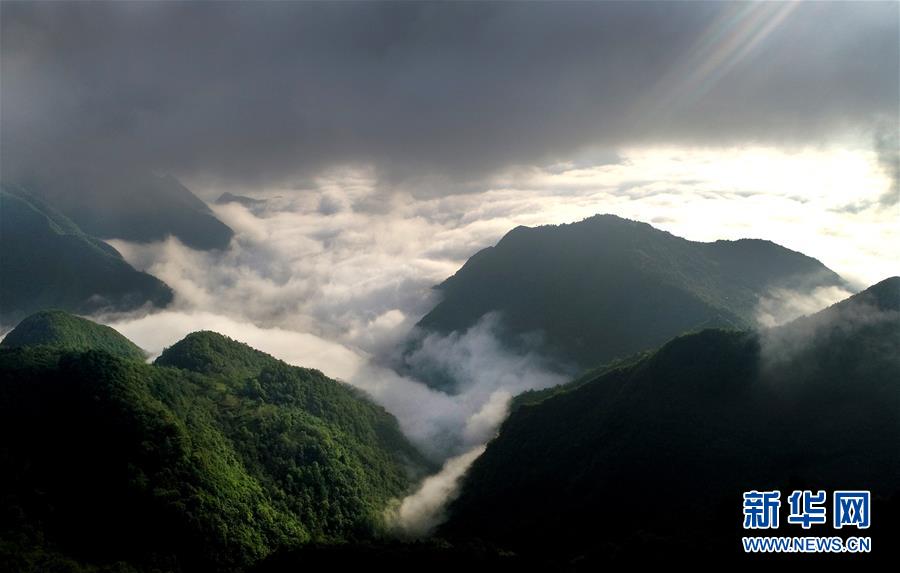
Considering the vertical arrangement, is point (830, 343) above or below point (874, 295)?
below

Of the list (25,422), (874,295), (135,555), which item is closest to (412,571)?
(135,555)

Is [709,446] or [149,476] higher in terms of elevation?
[709,446]

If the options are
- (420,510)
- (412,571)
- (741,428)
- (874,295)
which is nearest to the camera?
A: (412,571)

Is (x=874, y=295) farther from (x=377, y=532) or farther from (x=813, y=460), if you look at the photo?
(x=377, y=532)

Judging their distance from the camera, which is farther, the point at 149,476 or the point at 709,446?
the point at 709,446

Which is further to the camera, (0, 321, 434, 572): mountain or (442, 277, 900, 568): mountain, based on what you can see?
(0, 321, 434, 572): mountain
